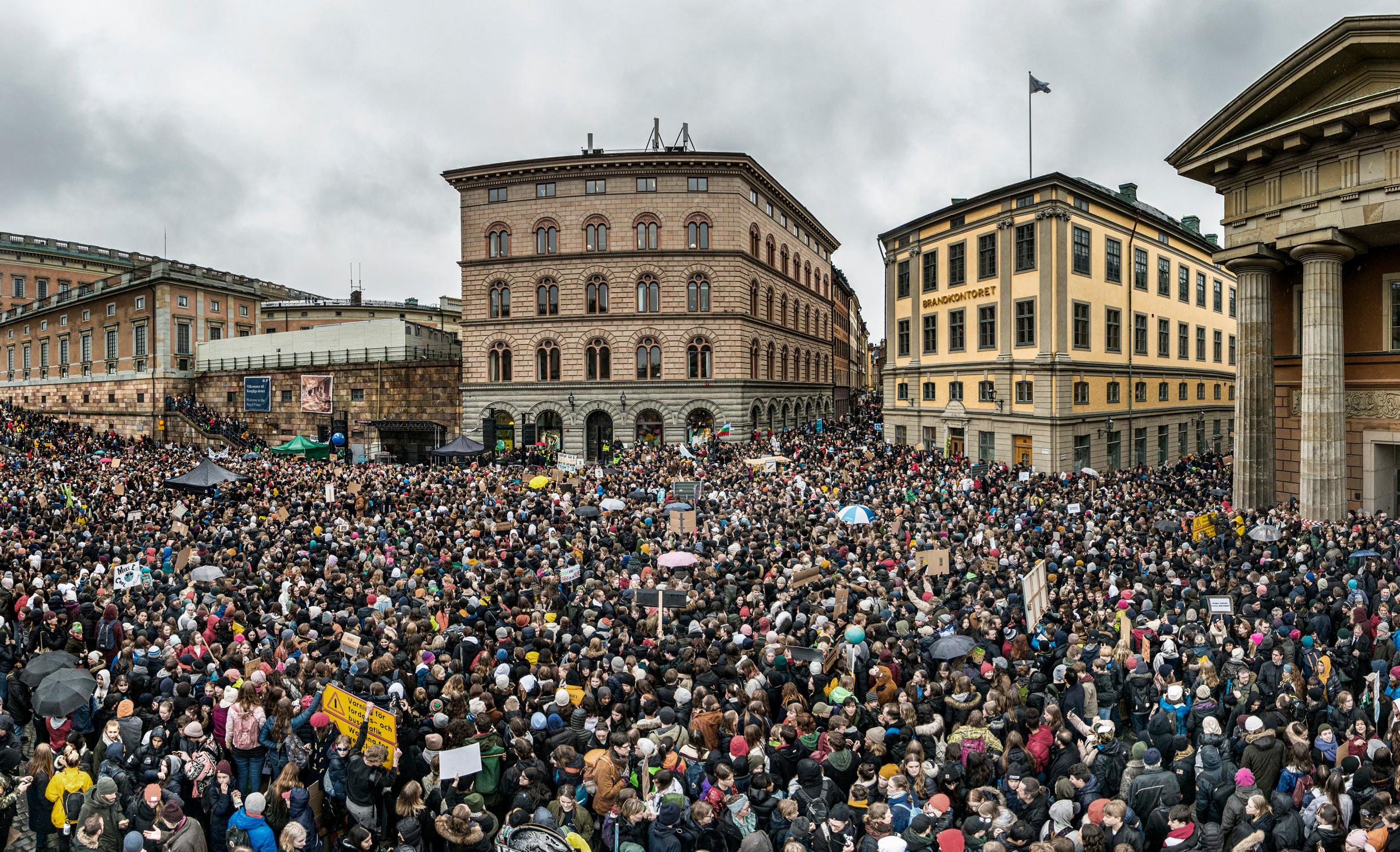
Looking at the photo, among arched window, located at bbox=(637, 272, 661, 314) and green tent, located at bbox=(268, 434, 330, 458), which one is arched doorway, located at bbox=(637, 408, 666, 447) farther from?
green tent, located at bbox=(268, 434, 330, 458)

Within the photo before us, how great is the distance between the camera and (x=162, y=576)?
16.7 m

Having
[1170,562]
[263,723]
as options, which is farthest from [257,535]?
[1170,562]

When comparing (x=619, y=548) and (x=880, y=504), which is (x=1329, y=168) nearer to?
(x=880, y=504)

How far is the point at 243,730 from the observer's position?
29.6 feet

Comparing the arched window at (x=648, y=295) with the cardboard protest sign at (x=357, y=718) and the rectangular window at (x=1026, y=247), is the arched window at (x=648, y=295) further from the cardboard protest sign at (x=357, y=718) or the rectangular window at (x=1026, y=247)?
the cardboard protest sign at (x=357, y=718)

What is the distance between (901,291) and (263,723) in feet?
135

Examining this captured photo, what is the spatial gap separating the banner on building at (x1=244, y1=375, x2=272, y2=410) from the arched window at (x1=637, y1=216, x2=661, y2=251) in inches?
1116

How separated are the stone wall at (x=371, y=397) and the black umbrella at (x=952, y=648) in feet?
139

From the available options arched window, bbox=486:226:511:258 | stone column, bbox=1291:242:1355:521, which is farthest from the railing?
stone column, bbox=1291:242:1355:521

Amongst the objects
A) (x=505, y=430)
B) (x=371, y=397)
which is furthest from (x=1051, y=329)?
(x=371, y=397)

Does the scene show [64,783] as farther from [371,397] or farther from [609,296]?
[371,397]

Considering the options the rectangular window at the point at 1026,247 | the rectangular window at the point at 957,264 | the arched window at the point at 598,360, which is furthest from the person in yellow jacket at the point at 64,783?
the rectangular window at the point at 957,264

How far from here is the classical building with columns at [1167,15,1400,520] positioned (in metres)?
19.9

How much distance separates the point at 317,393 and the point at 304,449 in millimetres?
12084
